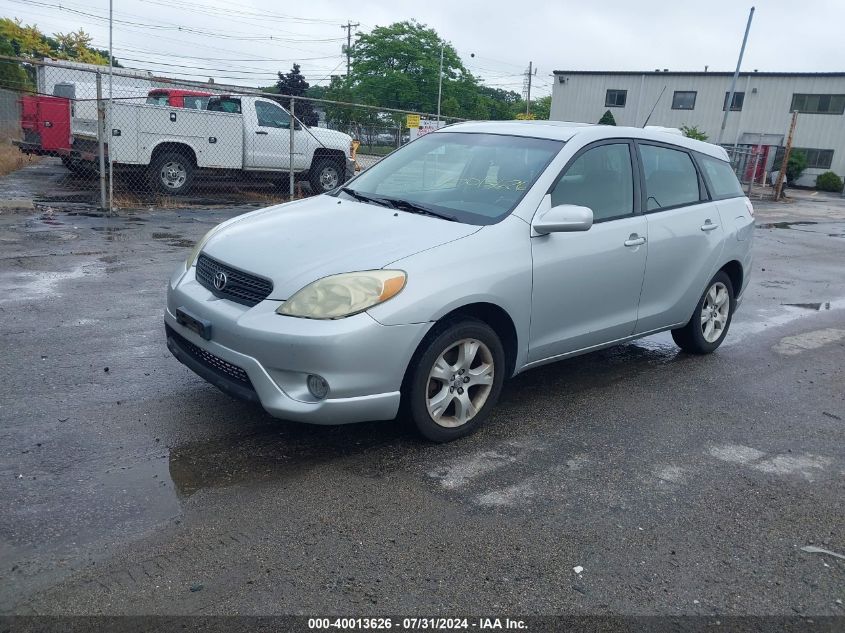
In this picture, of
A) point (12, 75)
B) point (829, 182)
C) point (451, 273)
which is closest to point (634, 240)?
point (451, 273)

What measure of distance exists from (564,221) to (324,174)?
1201cm

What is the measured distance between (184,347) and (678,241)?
347 cm

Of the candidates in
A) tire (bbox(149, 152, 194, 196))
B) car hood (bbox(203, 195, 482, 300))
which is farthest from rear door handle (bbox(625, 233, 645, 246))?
tire (bbox(149, 152, 194, 196))

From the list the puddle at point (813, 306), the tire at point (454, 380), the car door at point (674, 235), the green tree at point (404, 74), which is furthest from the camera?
the green tree at point (404, 74)

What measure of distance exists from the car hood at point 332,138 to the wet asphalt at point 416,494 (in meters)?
10.1

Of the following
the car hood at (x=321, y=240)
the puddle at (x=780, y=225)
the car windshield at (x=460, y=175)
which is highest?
the car windshield at (x=460, y=175)

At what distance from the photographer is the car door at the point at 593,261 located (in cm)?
436

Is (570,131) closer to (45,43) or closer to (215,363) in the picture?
(215,363)

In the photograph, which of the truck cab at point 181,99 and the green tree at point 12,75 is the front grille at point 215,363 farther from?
the green tree at point 12,75

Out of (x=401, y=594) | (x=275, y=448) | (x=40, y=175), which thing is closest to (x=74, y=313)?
(x=275, y=448)

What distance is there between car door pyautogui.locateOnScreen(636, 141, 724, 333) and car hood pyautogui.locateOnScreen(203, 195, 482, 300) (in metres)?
1.67

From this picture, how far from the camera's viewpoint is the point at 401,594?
2.74m

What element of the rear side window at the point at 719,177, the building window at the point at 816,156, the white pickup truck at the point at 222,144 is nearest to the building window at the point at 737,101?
the building window at the point at 816,156

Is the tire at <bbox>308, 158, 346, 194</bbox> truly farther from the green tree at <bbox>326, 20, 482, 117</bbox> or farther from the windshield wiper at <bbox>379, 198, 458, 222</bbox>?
the green tree at <bbox>326, 20, 482, 117</bbox>
